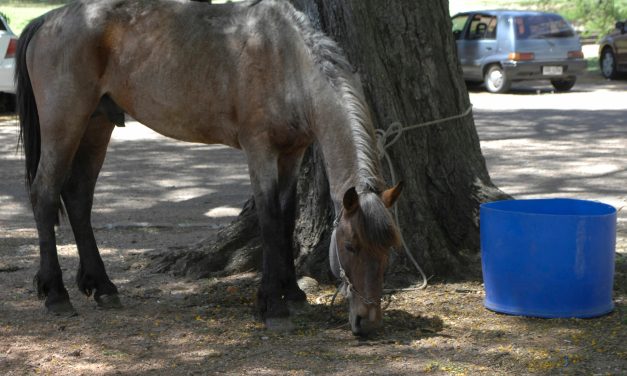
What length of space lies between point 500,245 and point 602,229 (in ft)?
1.84

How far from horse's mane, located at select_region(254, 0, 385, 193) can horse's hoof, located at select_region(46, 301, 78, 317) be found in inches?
82.0

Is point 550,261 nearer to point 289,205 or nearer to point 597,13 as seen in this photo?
point 289,205

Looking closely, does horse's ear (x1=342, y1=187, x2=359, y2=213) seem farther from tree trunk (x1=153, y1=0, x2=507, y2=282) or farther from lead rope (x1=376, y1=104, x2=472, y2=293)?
tree trunk (x1=153, y1=0, x2=507, y2=282)

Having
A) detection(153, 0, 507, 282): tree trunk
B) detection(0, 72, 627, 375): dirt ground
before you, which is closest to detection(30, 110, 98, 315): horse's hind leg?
detection(0, 72, 627, 375): dirt ground

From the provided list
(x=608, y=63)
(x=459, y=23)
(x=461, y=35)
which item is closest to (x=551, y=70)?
(x=461, y=35)

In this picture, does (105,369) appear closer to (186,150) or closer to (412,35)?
(412,35)

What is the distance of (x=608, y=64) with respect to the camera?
23.5 metres

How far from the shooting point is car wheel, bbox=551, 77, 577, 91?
826 inches

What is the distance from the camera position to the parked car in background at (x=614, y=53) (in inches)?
896

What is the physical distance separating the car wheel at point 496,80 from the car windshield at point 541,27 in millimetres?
824

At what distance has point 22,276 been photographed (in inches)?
273

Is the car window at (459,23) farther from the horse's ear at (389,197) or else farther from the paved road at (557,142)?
the horse's ear at (389,197)

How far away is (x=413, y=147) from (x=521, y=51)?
47.4 ft

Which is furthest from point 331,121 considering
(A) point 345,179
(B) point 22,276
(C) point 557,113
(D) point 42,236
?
(C) point 557,113
